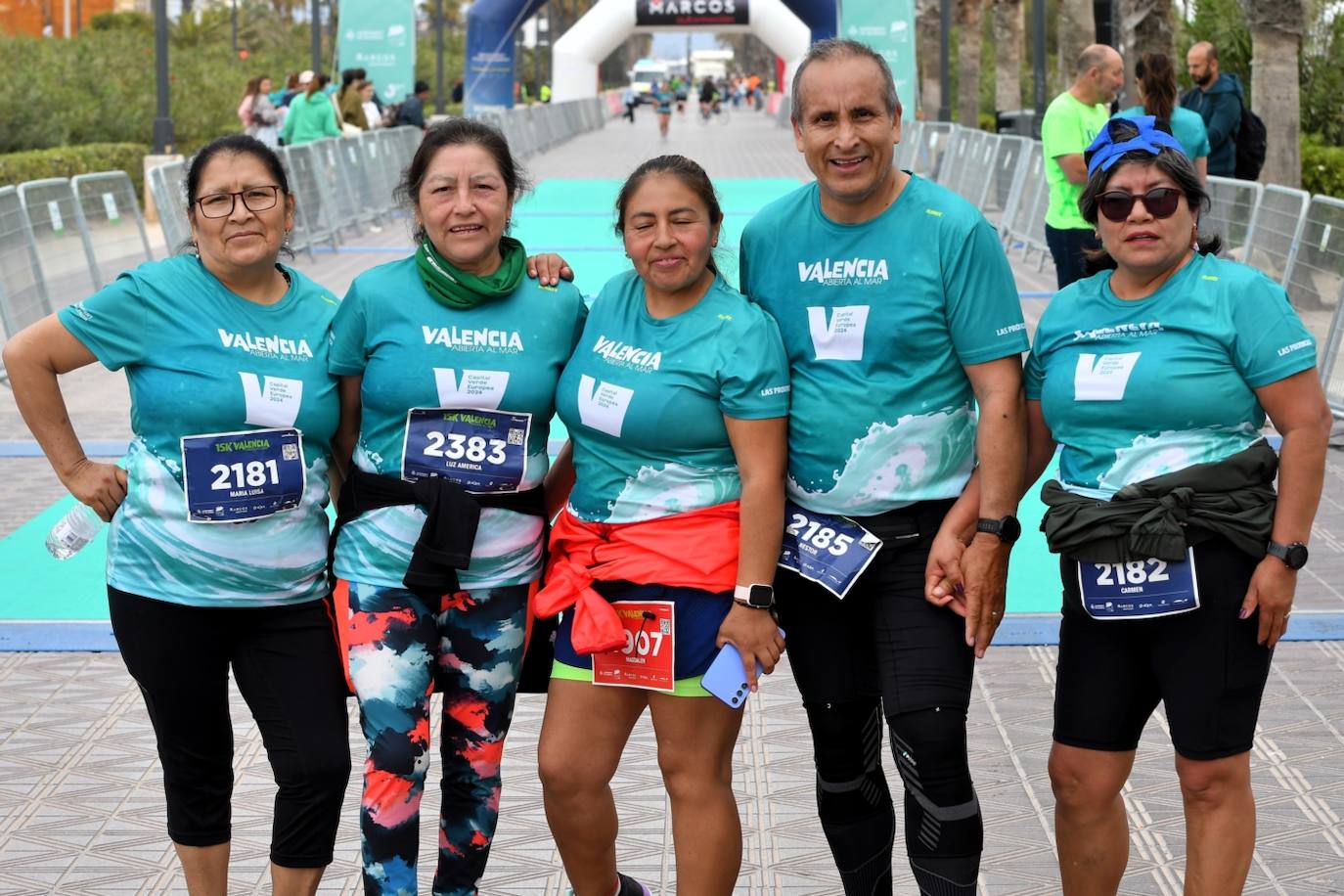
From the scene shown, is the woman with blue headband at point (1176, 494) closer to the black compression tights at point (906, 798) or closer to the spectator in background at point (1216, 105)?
the black compression tights at point (906, 798)

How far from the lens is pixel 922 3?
37688 mm

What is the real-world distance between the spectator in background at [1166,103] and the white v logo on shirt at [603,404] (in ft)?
22.0

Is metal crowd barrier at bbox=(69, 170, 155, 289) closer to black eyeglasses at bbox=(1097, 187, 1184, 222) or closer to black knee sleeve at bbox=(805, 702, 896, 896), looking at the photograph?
black knee sleeve at bbox=(805, 702, 896, 896)

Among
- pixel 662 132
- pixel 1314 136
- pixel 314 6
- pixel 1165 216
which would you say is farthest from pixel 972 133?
pixel 662 132

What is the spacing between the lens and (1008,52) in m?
27.0

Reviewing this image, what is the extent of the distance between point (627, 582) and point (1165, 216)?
1.23 m

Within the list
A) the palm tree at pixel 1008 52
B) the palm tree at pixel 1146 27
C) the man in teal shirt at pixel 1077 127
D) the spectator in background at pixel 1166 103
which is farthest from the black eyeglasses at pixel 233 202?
the palm tree at pixel 1008 52

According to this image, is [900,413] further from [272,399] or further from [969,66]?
[969,66]

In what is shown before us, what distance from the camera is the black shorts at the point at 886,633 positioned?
3.39 metres

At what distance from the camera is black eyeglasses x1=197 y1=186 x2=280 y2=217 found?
3490 mm

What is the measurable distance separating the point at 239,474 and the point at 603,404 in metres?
0.71

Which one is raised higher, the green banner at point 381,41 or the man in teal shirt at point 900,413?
the green banner at point 381,41

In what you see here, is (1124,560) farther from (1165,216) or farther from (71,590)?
(71,590)

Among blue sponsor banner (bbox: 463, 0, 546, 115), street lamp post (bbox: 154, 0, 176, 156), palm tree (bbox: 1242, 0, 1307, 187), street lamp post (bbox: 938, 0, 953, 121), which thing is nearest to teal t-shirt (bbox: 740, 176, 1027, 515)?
palm tree (bbox: 1242, 0, 1307, 187)
